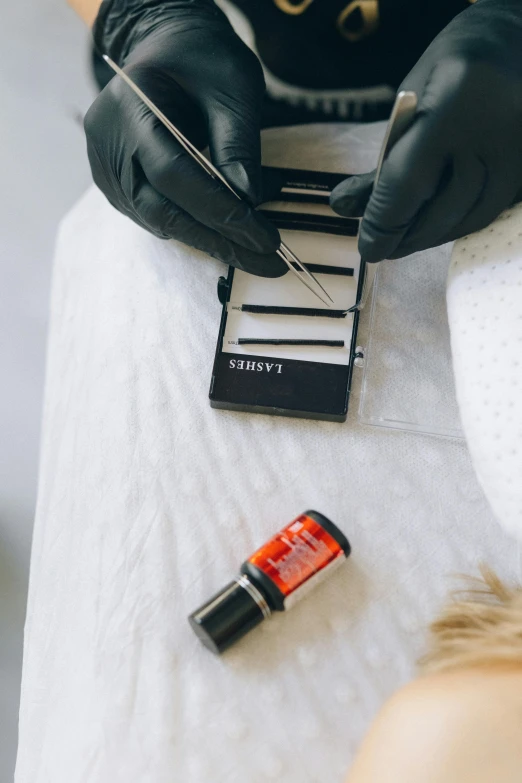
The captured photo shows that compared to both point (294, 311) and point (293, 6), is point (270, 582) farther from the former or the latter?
point (293, 6)

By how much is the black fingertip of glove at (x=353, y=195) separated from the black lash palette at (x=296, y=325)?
6 centimetres

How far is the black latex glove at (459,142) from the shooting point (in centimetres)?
60

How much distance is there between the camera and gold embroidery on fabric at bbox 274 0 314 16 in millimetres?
803

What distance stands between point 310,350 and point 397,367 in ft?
0.34

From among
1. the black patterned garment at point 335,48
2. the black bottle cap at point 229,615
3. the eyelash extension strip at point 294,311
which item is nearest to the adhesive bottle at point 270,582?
the black bottle cap at point 229,615

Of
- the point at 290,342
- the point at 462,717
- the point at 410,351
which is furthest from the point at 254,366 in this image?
the point at 462,717

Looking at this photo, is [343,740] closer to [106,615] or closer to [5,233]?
[106,615]

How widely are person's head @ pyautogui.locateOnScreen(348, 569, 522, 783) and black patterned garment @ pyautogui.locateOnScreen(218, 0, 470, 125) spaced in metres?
0.67

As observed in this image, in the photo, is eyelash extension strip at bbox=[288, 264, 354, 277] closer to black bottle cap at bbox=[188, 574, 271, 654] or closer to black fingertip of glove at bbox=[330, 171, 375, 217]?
black fingertip of glove at bbox=[330, 171, 375, 217]

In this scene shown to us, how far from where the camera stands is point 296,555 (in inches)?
24.4

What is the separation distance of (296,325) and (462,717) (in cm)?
42

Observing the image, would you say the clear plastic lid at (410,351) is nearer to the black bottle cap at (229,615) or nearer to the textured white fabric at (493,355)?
the textured white fabric at (493,355)

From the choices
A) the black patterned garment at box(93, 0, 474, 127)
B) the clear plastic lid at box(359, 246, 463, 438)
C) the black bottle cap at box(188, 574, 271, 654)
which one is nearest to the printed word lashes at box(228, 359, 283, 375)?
the clear plastic lid at box(359, 246, 463, 438)

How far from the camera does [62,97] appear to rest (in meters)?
1.25
